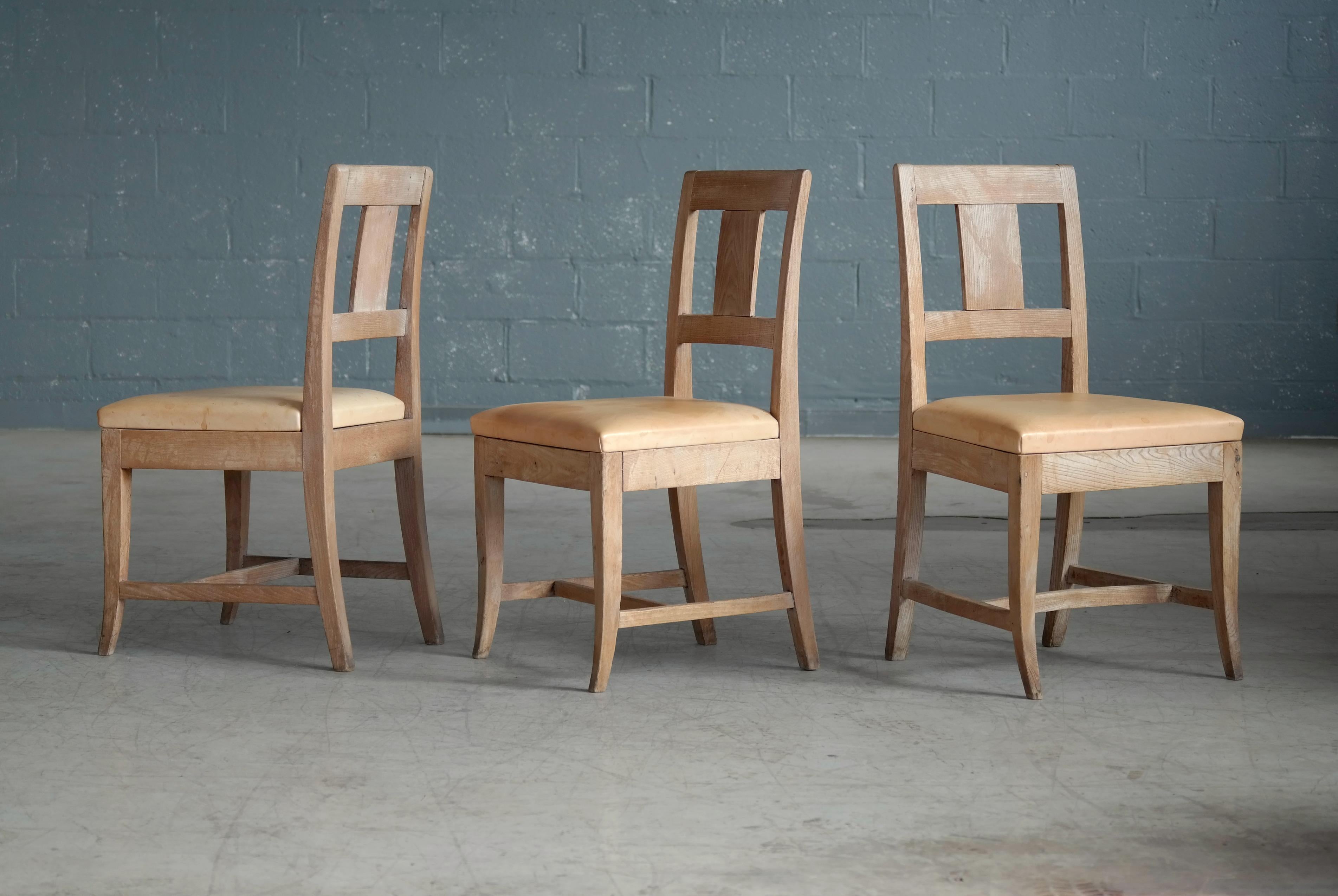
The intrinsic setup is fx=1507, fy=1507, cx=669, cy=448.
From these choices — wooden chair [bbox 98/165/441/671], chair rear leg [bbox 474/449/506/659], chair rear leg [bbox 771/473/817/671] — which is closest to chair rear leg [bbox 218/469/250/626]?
wooden chair [bbox 98/165/441/671]

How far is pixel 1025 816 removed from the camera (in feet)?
5.82

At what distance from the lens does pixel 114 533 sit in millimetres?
2484


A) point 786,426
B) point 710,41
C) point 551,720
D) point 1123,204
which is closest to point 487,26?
point 710,41

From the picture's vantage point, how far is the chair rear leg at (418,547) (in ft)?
8.52

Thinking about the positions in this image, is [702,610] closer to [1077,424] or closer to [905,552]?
[905,552]

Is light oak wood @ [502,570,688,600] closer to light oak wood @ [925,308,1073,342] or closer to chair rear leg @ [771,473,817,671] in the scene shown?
chair rear leg @ [771,473,817,671]

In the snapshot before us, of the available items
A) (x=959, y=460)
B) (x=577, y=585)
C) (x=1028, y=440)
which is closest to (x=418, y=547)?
(x=577, y=585)

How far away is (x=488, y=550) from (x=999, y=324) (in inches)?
36.9

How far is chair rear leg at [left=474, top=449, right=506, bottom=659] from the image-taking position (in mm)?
2465

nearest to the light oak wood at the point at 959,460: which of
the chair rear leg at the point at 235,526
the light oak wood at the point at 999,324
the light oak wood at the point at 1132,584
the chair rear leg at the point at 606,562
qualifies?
the light oak wood at the point at 999,324

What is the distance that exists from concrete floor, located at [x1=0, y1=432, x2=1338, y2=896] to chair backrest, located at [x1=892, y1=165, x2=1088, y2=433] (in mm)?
506

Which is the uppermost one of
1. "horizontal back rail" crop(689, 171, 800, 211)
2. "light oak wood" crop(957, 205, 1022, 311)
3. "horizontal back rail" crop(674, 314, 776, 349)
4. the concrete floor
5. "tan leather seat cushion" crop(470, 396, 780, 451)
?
"horizontal back rail" crop(689, 171, 800, 211)

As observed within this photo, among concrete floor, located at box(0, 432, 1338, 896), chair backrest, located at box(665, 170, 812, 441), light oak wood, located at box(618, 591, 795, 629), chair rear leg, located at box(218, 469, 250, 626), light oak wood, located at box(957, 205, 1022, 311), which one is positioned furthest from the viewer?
chair rear leg, located at box(218, 469, 250, 626)

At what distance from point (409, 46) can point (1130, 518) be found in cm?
303
